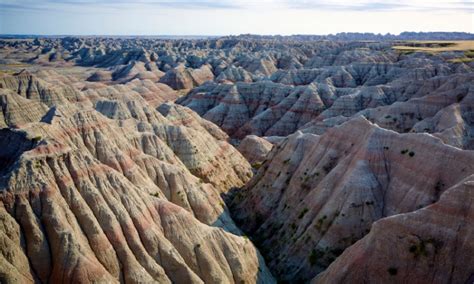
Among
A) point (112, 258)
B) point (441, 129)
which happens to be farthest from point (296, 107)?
point (112, 258)

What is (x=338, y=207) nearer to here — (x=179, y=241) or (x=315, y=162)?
(x=315, y=162)

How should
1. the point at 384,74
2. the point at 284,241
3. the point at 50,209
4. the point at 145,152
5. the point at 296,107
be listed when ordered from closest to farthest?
the point at 50,209 < the point at 284,241 < the point at 145,152 < the point at 296,107 < the point at 384,74

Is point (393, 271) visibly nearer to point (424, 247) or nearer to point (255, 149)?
point (424, 247)

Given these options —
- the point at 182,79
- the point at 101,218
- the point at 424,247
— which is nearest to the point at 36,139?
the point at 101,218

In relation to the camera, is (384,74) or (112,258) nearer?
(112,258)

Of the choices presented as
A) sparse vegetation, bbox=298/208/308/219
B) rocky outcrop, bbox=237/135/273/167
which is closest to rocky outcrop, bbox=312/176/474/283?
sparse vegetation, bbox=298/208/308/219

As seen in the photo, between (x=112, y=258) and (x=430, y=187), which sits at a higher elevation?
(x=430, y=187)
